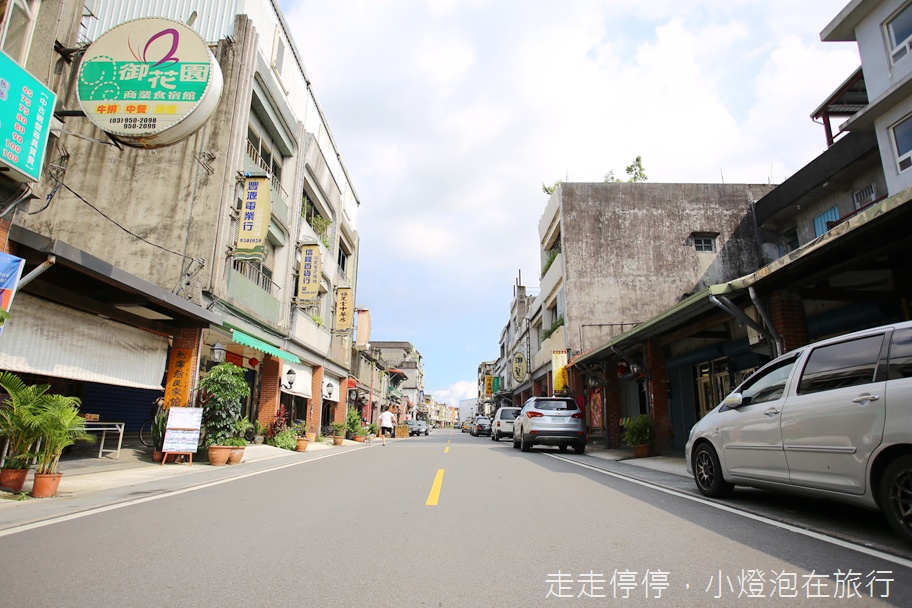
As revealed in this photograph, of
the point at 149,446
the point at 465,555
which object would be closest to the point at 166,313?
the point at 149,446

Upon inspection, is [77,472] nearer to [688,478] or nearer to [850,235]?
[688,478]

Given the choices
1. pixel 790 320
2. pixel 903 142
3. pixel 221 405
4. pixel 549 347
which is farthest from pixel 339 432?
pixel 903 142

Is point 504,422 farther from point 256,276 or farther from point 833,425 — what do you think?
point 833,425

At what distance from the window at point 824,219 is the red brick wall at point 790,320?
10617mm

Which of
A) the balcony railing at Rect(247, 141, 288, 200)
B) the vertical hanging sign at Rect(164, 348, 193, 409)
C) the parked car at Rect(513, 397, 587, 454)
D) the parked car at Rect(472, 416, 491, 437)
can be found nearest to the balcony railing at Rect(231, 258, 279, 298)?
the balcony railing at Rect(247, 141, 288, 200)

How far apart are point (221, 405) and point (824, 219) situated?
796 inches

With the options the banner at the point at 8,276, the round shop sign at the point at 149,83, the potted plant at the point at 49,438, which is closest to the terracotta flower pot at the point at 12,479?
the potted plant at the point at 49,438

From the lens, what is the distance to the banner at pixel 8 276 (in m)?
7.42

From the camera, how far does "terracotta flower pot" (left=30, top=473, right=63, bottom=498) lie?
701cm

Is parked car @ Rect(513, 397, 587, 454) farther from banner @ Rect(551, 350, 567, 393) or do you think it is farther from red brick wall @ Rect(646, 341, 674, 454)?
banner @ Rect(551, 350, 567, 393)

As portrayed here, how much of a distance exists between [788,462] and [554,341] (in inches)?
953

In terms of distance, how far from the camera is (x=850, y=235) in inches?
277

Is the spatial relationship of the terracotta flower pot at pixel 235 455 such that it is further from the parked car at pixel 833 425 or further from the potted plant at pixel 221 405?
the parked car at pixel 833 425

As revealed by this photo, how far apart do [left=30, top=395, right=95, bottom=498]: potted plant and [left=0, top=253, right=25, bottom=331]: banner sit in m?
1.38
